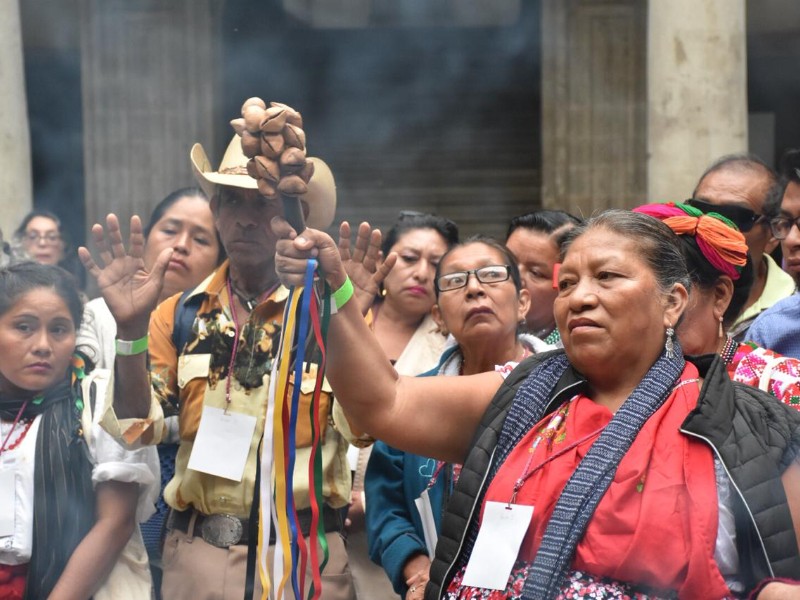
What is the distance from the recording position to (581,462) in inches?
94.4

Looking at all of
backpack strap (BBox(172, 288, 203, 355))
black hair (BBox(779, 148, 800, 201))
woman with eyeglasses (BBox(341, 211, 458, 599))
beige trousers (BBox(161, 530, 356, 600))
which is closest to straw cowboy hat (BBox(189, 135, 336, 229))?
backpack strap (BBox(172, 288, 203, 355))

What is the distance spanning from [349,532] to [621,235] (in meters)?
1.65

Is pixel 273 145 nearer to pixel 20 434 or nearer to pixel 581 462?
pixel 581 462

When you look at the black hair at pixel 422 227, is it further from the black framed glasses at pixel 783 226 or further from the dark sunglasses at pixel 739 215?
the black framed glasses at pixel 783 226

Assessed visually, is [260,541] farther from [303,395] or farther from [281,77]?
[281,77]

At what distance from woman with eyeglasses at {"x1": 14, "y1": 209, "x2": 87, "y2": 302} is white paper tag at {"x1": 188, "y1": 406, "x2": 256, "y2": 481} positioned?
2347 millimetres

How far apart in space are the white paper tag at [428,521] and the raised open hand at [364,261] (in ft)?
1.90

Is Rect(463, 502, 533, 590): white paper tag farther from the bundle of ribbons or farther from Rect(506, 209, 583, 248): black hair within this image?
Rect(506, 209, 583, 248): black hair

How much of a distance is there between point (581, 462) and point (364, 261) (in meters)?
0.77

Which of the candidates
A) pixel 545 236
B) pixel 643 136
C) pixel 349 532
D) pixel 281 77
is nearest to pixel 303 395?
pixel 349 532

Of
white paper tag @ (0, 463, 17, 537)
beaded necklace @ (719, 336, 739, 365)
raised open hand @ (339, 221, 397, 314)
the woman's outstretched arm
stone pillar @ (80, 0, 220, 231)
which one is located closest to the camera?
the woman's outstretched arm

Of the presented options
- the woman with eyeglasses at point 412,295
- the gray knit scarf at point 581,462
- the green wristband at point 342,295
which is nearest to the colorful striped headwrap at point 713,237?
the gray knit scarf at point 581,462

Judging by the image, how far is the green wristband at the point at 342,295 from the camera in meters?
2.56

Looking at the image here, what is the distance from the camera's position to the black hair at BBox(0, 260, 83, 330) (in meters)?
3.50
